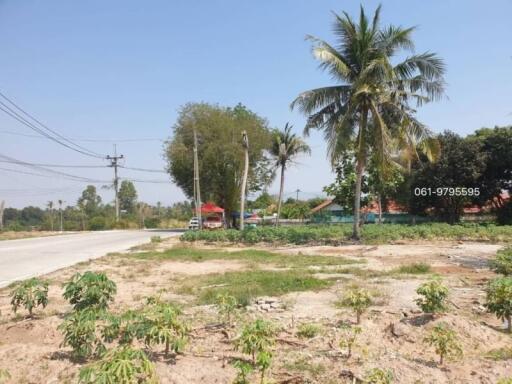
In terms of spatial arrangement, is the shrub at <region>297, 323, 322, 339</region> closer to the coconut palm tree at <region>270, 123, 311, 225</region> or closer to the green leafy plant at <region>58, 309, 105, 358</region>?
the green leafy plant at <region>58, 309, 105, 358</region>

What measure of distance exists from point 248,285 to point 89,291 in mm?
5015

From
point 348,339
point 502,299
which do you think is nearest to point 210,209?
point 502,299

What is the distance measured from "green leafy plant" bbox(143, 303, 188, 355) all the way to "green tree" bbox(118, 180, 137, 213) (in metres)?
85.2

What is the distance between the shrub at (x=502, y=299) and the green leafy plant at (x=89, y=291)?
196 inches

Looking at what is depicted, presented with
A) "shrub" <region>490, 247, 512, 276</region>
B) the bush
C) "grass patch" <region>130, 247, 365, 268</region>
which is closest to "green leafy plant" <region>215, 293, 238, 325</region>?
"shrub" <region>490, 247, 512, 276</region>

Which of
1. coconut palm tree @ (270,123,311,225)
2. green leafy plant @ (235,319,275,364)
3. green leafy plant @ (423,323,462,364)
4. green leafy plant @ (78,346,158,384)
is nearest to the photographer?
green leafy plant @ (78,346,158,384)

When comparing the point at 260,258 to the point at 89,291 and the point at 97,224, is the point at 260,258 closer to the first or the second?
the point at 89,291

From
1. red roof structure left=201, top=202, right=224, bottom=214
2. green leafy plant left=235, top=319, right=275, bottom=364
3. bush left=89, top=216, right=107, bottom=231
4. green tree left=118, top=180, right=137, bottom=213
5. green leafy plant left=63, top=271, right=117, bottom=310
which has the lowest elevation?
green leafy plant left=235, top=319, right=275, bottom=364

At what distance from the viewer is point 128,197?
88312 millimetres

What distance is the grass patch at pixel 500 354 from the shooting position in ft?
16.8

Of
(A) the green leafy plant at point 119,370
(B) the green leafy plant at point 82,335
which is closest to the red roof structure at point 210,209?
(B) the green leafy plant at point 82,335

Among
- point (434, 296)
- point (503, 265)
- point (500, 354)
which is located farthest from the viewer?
point (503, 265)

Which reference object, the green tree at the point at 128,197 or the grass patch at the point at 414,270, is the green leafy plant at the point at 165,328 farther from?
the green tree at the point at 128,197

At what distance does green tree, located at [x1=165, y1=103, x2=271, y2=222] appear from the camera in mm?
42375
